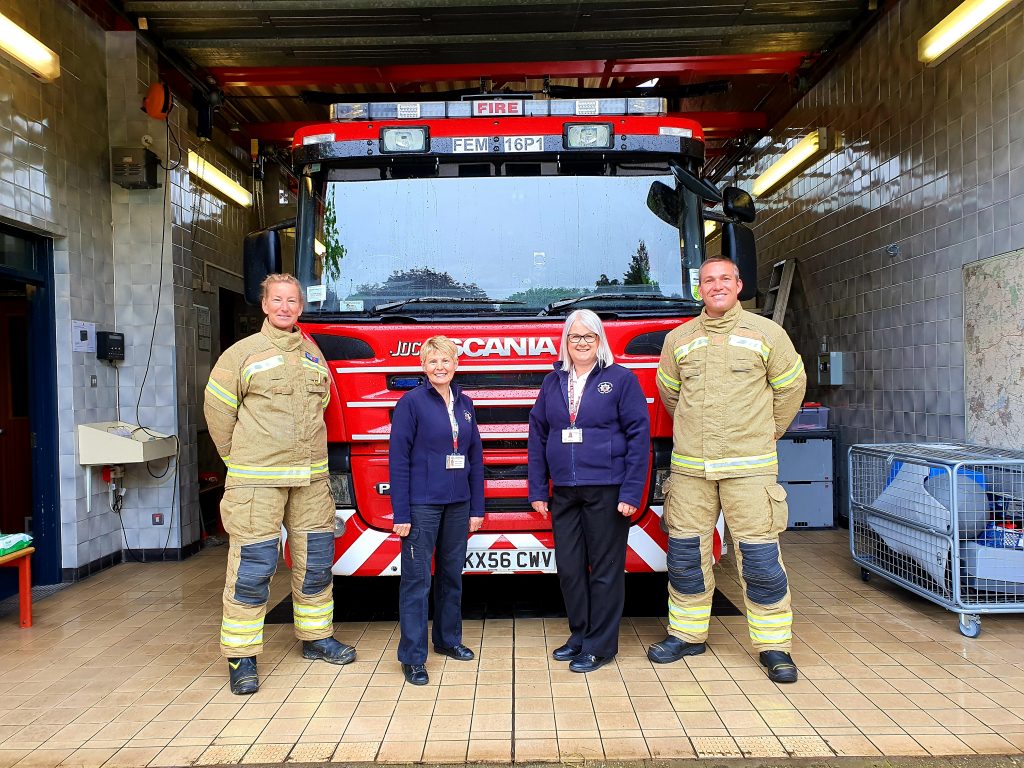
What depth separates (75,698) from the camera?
139 inches

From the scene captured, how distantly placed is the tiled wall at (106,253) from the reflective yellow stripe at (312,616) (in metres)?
2.72

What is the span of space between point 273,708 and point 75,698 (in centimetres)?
100

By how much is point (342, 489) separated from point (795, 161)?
6.24m

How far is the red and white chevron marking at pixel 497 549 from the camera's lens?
157 inches

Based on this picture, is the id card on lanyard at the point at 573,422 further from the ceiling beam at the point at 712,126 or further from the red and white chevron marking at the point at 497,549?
the ceiling beam at the point at 712,126

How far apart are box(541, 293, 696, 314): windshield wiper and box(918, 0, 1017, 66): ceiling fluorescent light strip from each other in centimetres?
276

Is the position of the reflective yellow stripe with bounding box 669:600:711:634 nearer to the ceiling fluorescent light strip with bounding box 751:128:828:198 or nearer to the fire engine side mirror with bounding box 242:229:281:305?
the fire engine side mirror with bounding box 242:229:281:305

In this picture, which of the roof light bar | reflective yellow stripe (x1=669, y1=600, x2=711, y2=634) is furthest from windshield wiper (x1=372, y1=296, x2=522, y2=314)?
reflective yellow stripe (x1=669, y1=600, x2=711, y2=634)

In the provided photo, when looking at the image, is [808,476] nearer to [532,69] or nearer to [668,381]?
[668,381]

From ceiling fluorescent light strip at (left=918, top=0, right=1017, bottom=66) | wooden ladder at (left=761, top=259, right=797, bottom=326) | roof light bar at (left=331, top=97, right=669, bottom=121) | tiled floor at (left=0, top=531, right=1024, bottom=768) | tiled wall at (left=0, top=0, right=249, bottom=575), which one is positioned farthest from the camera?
wooden ladder at (left=761, top=259, right=797, bottom=326)

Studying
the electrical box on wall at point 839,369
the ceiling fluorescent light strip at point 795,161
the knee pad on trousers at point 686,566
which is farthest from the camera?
the ceiling fluorescent light strip at point 795,161

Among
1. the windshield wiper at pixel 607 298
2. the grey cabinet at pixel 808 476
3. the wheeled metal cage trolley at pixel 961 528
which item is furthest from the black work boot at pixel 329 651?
the grey cabinet at pixel 808 476

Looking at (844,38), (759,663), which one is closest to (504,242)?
(759,663)

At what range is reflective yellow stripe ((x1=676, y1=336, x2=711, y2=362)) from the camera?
12.0ft
